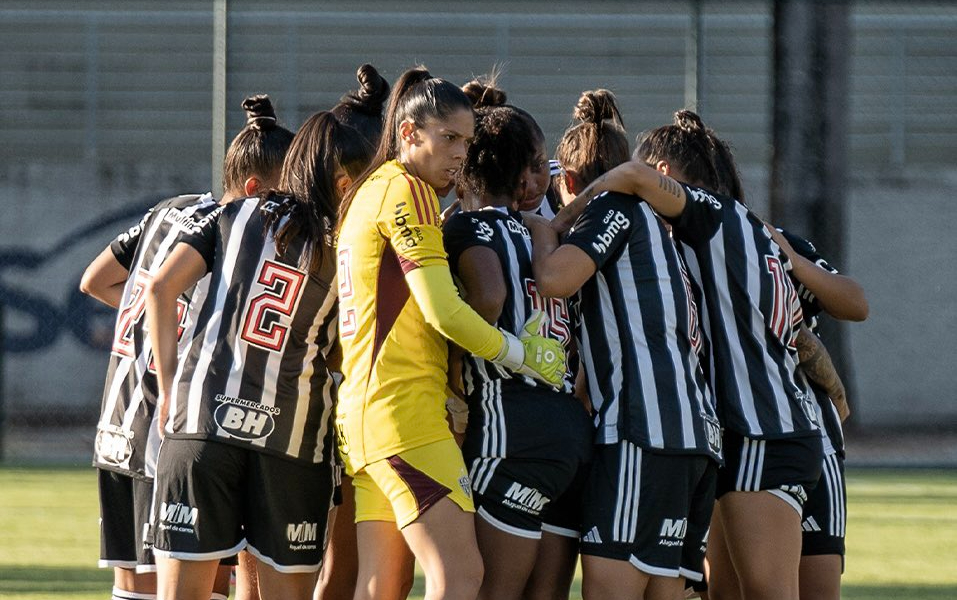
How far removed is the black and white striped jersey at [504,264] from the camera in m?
Answer: 3.74

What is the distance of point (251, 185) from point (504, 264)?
883 mm

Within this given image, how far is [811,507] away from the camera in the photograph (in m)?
4.32

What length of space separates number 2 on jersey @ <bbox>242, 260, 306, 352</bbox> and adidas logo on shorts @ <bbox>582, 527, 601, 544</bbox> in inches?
38.7

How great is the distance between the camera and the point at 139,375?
432 cm

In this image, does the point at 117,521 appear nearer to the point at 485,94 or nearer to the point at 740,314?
the point at 485,94

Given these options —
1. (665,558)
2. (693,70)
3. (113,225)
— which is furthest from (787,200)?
(665,558)

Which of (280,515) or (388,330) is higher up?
(388,330)

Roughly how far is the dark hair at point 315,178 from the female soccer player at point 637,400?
1.87 feet

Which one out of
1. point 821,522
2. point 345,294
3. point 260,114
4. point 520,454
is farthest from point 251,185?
point 821,522

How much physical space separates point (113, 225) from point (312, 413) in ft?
35.6

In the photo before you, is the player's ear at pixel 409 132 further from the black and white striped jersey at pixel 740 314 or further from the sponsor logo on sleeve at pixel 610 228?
the black and white striped jersey at pixel 740 314

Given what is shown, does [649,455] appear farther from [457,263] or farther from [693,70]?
[693,70]

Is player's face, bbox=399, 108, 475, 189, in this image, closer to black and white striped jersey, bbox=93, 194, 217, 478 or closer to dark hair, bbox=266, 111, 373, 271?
dark hair, bbox=266, 111, 373, 271

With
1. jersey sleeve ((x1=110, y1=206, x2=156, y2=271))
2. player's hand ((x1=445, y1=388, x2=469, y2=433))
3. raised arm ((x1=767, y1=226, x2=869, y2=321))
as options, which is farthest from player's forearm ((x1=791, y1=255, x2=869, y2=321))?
jersey sleeve ((x1=110, y1=206, x2=156, y2=271))
